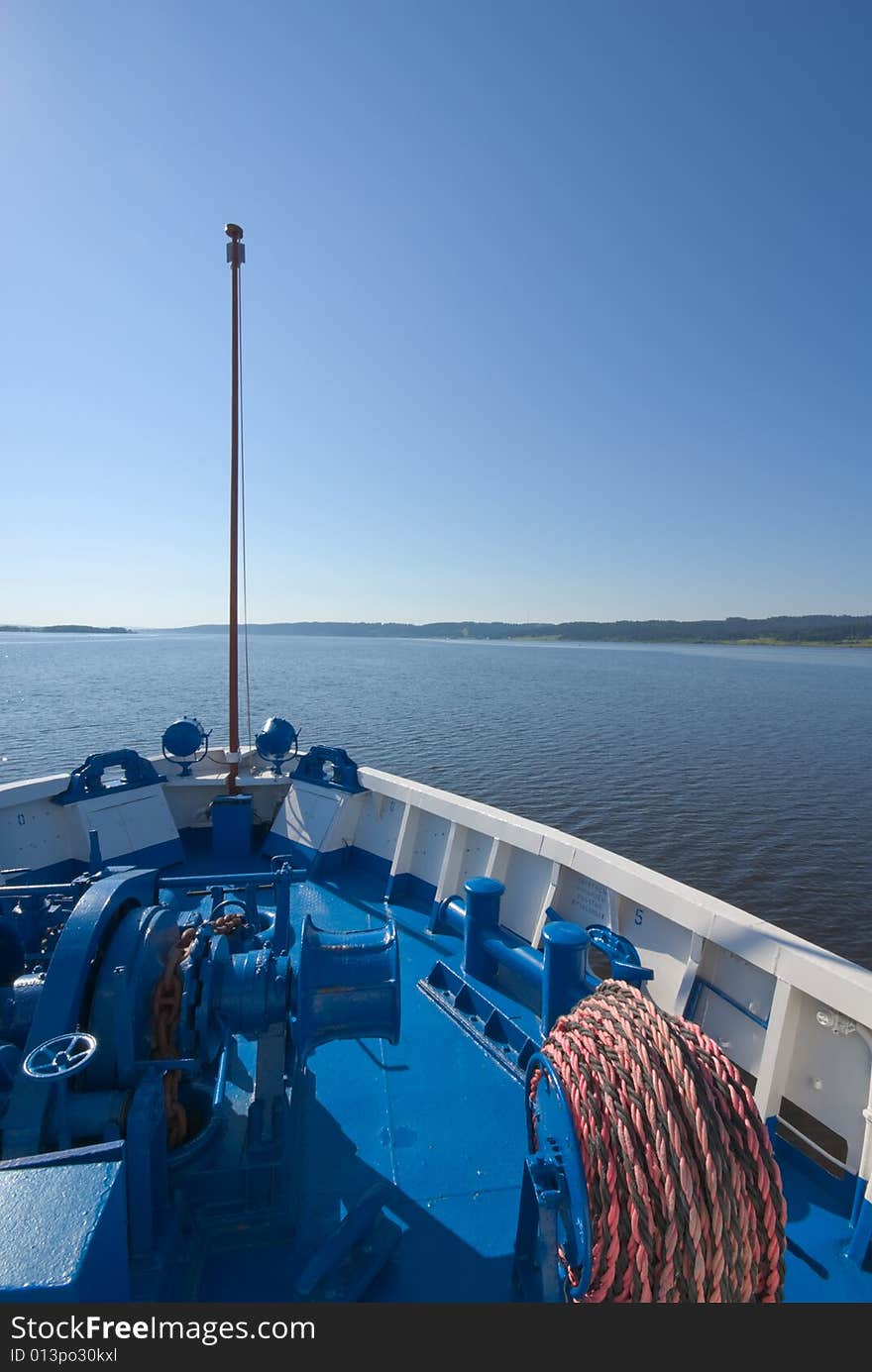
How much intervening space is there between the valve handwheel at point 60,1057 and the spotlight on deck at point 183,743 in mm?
6003

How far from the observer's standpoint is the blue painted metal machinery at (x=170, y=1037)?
8.18 feet

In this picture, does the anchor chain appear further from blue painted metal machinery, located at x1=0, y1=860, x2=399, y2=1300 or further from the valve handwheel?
the valve handwheel

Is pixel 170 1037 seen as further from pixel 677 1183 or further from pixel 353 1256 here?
pixel 677 1183

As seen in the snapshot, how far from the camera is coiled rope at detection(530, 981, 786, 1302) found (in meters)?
2.18

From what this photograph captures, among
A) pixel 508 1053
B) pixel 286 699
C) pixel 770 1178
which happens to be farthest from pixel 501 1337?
pixel 286 699

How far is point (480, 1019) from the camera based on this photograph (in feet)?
16.1

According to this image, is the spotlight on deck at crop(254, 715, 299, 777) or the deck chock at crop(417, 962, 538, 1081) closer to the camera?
the deck chock at crop(417, 962, 538, 1081)

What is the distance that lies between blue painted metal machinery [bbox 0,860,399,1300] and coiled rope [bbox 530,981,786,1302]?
1.22m

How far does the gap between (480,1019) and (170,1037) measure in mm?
2706

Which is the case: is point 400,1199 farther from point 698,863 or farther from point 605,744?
point 605,744

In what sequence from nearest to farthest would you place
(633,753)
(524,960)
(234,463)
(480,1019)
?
1. (480,1019)
2. (524,960)
3. (234,463)
4. (633,753)

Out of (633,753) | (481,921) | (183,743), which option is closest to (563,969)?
(481,921)

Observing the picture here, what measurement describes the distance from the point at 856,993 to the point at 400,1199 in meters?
2.66

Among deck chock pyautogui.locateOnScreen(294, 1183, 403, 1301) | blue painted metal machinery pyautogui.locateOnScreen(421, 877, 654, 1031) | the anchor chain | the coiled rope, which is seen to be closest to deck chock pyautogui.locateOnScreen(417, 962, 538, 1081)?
blue painted metal machinery pyautogui.locateOnScreen(421, 877, 654, 1031)
